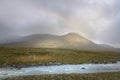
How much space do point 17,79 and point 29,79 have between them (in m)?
2.04

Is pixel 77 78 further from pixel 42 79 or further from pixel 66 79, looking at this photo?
pixel 42 79

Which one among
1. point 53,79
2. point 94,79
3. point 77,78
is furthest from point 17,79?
point 94,79

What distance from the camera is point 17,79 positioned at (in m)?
42.0

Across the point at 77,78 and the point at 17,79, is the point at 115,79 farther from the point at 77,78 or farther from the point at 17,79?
the point at 17,79

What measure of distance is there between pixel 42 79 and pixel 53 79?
71.6 inches

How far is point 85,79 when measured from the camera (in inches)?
1626

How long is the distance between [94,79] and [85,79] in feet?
4.87

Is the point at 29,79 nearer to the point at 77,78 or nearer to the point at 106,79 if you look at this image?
the point at 77,78

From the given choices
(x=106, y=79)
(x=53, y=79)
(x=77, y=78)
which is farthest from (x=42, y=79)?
(x=106, y=79)

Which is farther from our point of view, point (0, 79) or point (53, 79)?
point (0, 79)

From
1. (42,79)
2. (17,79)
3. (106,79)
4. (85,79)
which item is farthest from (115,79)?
(17,79)

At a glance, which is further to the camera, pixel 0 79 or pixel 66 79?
pixel 0 79

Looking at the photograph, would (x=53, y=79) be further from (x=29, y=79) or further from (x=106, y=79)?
(x=106, y=79)

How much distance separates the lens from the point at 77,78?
4269 cm
